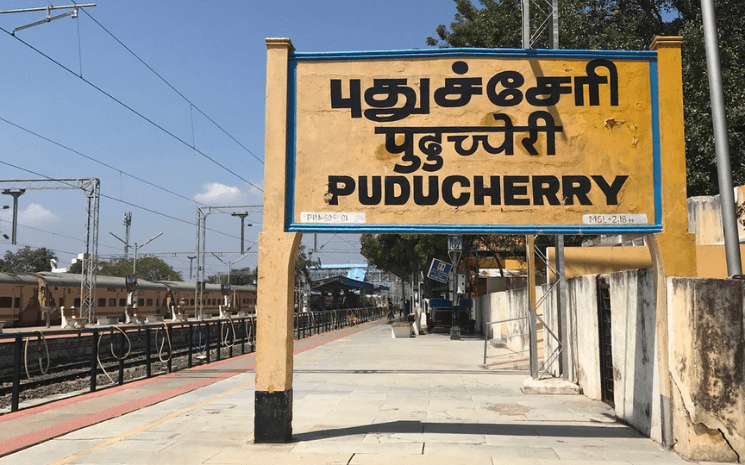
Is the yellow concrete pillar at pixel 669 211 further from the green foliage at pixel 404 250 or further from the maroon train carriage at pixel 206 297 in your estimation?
the maroon train carriage at pixel 206 297

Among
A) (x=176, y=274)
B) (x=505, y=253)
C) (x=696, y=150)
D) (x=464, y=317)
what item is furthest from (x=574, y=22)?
(x=176, y=274)

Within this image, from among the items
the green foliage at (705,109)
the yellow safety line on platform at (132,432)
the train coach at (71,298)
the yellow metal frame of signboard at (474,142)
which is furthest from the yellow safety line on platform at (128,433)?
the train coach at (71,298)

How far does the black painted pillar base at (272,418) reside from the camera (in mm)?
7828

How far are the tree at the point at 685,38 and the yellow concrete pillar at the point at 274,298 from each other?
1711 centimetres

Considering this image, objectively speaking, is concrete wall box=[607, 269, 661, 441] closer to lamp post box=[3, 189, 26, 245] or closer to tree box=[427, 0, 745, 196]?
tree box=[427, 0, 745, 196]

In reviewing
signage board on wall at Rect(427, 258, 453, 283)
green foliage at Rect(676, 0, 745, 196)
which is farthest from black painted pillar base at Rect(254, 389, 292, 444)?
signage board on wall at Rect(427, 258, 453, 283)

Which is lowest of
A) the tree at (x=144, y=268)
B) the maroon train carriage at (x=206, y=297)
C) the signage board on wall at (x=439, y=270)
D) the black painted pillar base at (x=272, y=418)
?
the black painted pillar base at (x=272, y=418)

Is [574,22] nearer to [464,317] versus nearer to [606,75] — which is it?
[464,317]

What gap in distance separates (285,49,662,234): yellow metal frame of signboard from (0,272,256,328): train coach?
27.9 m

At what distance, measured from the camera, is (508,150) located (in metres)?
8.37

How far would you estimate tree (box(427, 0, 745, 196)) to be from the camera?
2114 centimetres

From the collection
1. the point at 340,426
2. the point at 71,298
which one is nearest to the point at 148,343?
the point at 340,426

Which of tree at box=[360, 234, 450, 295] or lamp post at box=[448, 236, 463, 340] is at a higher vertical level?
tree at box=[360, 234, 450, 295]

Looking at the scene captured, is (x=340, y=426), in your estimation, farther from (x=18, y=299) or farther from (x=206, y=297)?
(x=206, y=297)
